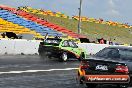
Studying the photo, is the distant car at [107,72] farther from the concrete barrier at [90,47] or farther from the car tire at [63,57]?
the concrete barrier at [90,47]

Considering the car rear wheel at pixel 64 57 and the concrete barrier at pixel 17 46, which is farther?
the concrete barrier at pixel 17 46

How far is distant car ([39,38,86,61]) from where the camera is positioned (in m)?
28.0

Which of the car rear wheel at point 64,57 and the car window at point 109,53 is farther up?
the car window at point 109,53

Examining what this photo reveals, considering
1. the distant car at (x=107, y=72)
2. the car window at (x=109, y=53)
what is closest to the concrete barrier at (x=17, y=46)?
the car window at (x=109, y=53)

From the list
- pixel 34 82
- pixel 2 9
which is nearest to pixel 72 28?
pixel 2 9

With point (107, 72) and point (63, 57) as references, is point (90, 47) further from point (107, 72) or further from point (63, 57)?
point (107, 72)

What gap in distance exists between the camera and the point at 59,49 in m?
28.2

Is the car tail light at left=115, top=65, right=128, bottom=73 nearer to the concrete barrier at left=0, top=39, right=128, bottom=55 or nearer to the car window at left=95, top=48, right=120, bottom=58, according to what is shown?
the car window at left=95, top=48, right=120, bottom=58

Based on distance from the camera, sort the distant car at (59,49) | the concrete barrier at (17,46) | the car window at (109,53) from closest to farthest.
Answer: the car window at (109,53) → the distant car at (59,49) → the concrete barrier at (17,46)

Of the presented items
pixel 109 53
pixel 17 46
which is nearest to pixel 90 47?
pixel 17 46

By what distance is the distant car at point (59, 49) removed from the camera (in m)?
28.0

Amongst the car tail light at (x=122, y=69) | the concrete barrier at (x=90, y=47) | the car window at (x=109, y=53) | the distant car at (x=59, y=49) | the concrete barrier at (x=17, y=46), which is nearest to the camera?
the car tail light at (x=122, y=69)

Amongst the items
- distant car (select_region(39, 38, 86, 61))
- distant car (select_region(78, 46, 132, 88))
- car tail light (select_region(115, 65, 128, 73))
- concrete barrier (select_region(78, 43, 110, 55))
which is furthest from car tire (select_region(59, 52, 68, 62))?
car tail light (select_region(115, 65, 128, 73))

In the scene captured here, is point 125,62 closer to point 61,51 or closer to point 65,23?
point 61,51
